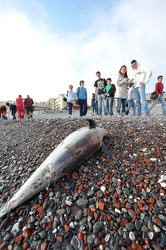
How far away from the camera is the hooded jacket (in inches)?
247

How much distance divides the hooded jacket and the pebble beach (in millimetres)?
3690

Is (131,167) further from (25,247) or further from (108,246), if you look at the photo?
(25,247)

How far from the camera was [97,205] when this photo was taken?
2.22m

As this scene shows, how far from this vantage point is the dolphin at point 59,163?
2.30 meters

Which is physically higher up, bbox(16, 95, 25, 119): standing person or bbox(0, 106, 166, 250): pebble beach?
bbox(16, 95, 25, 119): standing person

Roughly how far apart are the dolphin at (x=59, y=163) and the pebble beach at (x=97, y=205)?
0.11 meters

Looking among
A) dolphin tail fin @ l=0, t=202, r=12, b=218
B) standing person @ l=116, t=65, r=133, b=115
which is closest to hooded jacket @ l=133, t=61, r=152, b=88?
standing person @ l=116, t=65, r=133, b=115

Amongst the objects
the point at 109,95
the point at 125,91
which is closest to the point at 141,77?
the point at 125,91

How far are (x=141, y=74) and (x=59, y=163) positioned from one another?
5.44m

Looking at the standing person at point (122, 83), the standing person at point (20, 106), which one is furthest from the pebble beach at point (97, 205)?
the standing person at point (20, 106)

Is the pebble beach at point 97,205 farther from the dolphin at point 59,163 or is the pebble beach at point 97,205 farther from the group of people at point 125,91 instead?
the group of people at point 125,91

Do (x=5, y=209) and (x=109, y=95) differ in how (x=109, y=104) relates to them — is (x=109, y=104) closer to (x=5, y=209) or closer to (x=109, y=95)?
(x=109, y=95)

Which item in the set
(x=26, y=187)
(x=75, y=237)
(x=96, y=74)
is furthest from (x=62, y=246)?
(x=96, y=74)

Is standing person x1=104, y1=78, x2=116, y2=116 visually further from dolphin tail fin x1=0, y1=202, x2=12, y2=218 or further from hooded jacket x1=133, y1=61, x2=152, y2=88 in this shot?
dolphin tail fin x1=0, y1=202, x2=12, y2=218
